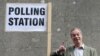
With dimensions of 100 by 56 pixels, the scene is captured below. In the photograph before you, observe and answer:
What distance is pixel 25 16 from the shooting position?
7.49 meters

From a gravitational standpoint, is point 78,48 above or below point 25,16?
below

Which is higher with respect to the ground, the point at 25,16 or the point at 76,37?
the point at 25,16

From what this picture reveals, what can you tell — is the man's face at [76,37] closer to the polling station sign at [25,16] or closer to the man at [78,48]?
the man at [78,48]

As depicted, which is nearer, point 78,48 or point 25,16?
point 78,48

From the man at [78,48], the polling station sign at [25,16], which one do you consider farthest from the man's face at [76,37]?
the polling station sign at [25,16]

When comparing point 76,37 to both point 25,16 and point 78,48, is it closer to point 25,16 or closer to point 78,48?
point 78,48

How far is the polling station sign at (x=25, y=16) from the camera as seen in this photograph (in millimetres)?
7473

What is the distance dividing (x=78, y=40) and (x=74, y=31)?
14 cm

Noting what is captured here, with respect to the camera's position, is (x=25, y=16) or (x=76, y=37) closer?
(x=76, y=37)

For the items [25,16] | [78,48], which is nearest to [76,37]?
[78,48]

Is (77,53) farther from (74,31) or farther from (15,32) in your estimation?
(15,32)

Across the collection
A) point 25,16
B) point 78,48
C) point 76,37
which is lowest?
point 78,48

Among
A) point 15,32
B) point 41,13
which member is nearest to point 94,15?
point 41,13

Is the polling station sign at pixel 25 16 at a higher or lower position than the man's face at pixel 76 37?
higher
